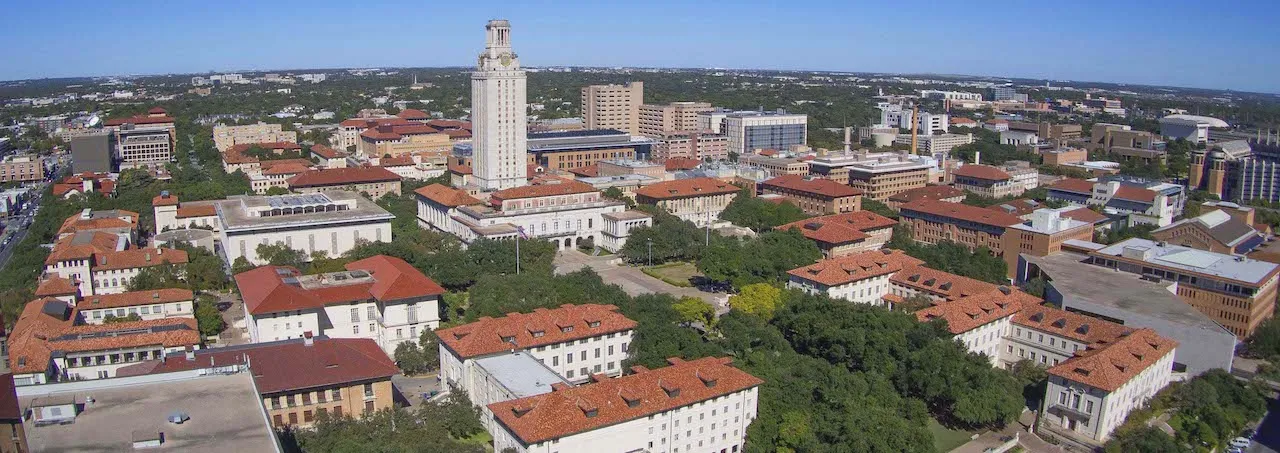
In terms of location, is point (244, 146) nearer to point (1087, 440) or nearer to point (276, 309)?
point (276, 309)

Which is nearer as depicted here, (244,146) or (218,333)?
(218,333)

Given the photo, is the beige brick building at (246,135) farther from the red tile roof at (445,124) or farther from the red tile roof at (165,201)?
the red tile roof at (165,201)

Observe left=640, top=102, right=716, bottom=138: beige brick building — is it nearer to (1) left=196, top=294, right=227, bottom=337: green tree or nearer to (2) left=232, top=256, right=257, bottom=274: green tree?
(2) left=232, top=256, right=257, bottom=274: green tree

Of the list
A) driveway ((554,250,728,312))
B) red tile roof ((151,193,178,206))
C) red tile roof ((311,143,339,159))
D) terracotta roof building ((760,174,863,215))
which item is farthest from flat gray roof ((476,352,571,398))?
red tile roof ((311,143,339,159))

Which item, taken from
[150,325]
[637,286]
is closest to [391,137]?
[637,286]

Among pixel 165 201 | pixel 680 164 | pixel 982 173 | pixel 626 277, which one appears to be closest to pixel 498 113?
pixel 626 277

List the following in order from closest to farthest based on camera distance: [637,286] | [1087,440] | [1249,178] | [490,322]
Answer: [1087,440]
[490,322]
[637,286]
[1249,178]

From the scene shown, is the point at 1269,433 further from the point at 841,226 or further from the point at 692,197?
the point at 692,197

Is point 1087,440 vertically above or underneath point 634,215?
underneath
